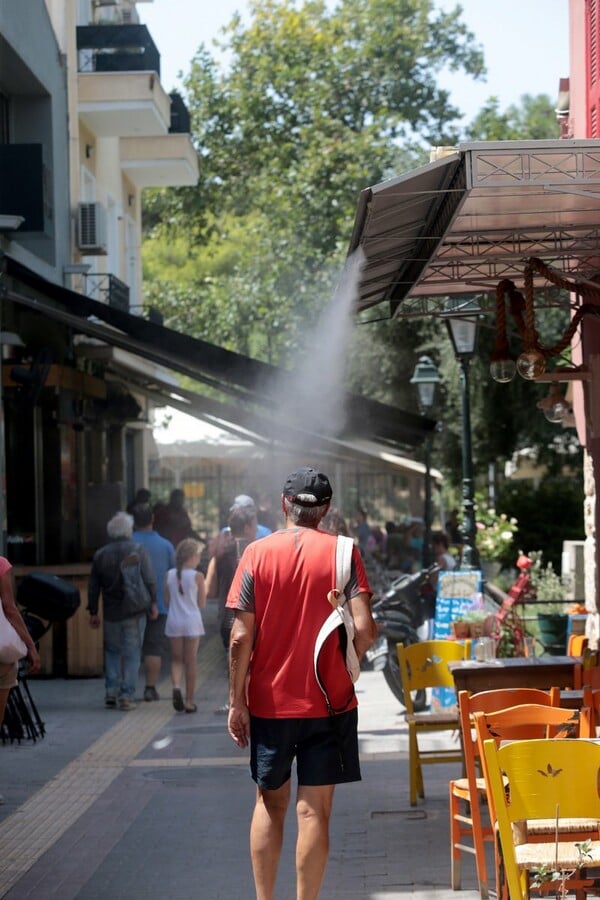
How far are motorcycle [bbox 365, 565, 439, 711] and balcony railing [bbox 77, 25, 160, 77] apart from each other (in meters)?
9.72

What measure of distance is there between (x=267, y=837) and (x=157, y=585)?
7990 mm

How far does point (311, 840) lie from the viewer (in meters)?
5.63

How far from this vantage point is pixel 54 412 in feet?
61.4

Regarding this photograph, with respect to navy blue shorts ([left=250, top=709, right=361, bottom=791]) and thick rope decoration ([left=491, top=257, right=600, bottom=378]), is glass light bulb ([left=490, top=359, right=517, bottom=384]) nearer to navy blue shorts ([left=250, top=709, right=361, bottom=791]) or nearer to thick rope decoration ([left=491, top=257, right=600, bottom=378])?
thick rope decoration ([left=491, top=257, right=600, bottom=378])

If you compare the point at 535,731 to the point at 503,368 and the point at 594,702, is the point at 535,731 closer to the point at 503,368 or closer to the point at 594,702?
the point at 594,702

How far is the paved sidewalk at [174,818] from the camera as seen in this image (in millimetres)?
6973

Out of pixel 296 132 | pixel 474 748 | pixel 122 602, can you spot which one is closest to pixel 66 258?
pixel 122 602

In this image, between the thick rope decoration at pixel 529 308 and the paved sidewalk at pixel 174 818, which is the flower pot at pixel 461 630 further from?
the thick rope decoration at pixel 529 308

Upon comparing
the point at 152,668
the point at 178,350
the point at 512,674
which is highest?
the point at 178,350

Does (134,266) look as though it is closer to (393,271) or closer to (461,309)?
(461,309)

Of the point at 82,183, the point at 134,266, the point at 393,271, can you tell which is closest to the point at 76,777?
the point at 393,271

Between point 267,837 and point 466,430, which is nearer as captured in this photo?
point 267,837

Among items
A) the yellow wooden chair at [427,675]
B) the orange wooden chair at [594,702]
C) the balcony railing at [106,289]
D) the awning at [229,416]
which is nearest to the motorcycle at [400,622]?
the yellow wooden chair at [427,675]

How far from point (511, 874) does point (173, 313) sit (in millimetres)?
36035
